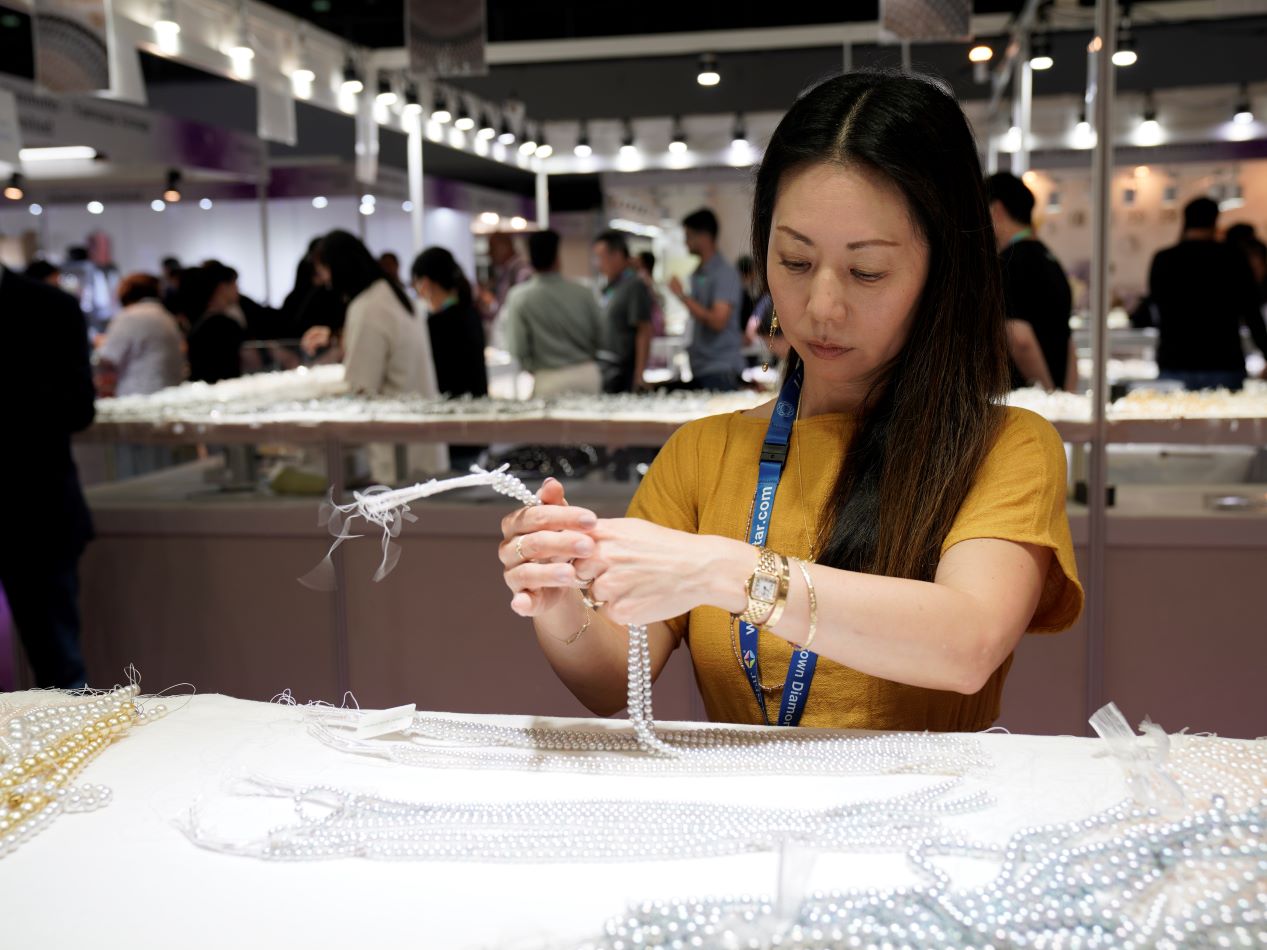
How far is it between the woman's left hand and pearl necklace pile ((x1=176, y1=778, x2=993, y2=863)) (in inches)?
7.7

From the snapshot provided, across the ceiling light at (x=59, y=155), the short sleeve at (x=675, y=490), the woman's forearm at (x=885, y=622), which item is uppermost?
the ceiling light at (x=59, y=155)

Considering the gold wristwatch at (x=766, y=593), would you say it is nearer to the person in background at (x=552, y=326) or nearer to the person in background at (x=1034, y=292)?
the person in background at (x=1034, y=292)

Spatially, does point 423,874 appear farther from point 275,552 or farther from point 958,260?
point 275,552

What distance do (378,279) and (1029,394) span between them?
261cm

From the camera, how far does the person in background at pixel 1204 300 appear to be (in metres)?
5.50

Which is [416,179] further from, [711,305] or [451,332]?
[711,305]

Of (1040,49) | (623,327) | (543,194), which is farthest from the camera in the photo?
(543,194)

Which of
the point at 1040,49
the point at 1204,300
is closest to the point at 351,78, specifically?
the point at 1040,49

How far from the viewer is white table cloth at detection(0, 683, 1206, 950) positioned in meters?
0.93

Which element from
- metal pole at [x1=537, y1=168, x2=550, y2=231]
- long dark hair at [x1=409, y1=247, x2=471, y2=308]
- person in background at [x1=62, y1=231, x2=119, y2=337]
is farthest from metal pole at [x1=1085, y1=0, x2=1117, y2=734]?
person in background at [x1=62, y1=231, x2=119, y2=337]

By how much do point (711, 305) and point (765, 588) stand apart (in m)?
5.14

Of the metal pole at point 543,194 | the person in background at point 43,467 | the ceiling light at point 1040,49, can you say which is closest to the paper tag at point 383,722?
the person in background at point 43,467

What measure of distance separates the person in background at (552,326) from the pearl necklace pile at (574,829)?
4952mm

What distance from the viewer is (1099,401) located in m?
3.30
